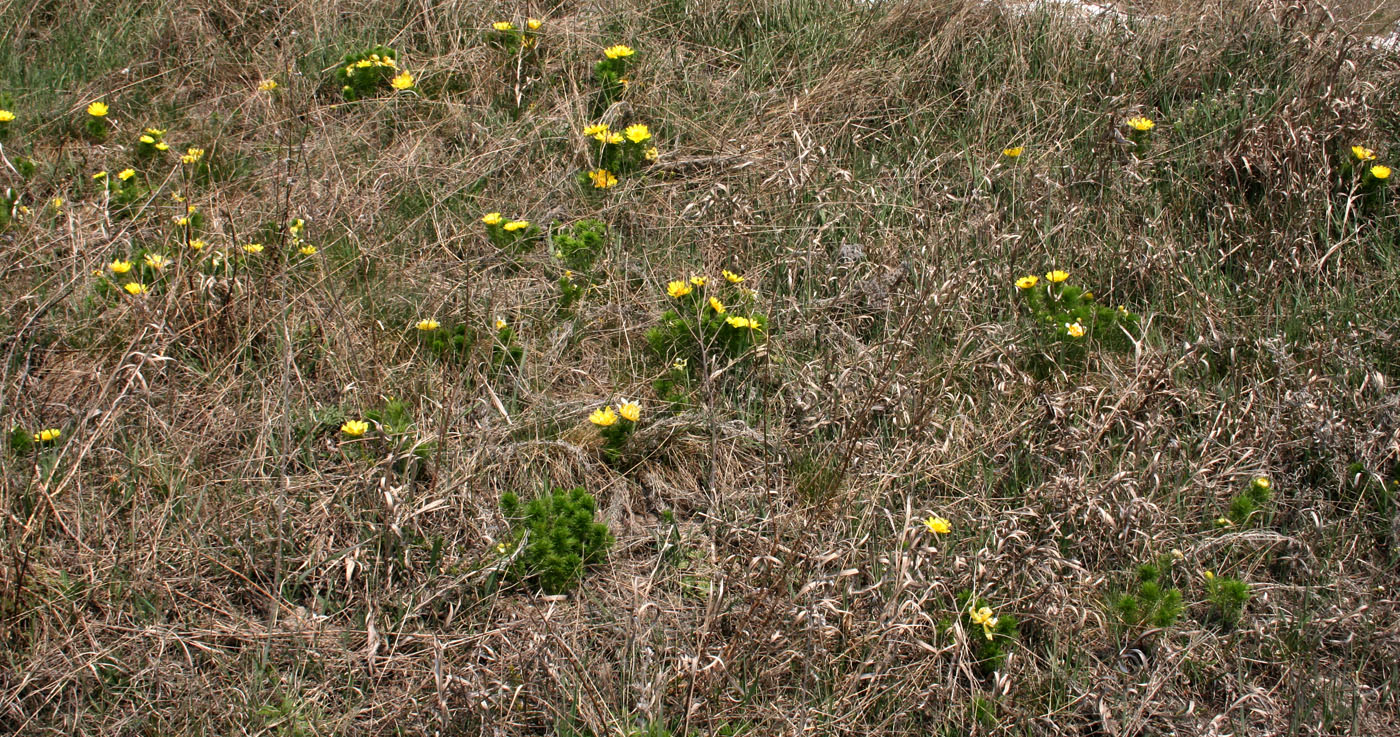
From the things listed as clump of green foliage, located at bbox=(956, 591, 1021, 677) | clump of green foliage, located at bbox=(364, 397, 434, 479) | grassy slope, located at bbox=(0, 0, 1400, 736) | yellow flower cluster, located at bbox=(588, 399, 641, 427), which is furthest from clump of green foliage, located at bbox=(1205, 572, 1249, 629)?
clump of green foliage, located at bbox=(364, 397, 434, 479)

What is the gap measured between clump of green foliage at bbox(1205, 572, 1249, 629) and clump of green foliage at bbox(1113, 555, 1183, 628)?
9 cm

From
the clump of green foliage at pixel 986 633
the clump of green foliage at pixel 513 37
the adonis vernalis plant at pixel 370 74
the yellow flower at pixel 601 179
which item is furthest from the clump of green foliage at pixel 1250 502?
the adonis vernalis plant at pixel 370 74

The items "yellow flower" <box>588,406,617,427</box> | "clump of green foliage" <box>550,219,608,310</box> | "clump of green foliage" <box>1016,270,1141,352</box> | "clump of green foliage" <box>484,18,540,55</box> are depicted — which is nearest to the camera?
"yellow flower" <box>588,406,617,427</box>

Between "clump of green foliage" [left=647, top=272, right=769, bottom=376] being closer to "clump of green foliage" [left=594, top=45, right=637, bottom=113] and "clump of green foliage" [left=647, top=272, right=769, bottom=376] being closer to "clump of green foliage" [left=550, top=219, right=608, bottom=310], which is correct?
"clump of green foliage" [left=550, top=219, right=608, bottom=310]

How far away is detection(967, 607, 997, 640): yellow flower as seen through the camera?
7.43 ft

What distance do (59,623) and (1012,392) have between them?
92.7 inches

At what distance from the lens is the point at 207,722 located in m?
1.99

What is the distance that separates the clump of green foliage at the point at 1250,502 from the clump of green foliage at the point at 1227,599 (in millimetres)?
211

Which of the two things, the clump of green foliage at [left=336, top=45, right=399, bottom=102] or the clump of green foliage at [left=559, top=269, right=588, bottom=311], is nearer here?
the clump of green foliage at [left=559, top=269, right=588, bottom=311]

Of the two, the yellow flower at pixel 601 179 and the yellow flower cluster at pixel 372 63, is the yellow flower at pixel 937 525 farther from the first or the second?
the yellow flower cluster at pixel 372 63

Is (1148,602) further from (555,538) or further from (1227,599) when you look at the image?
(555,538)

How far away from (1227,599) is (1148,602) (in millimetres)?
193

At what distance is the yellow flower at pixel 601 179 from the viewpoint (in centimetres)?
366

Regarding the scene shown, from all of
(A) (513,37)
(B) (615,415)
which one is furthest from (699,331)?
(A) (513,37)
